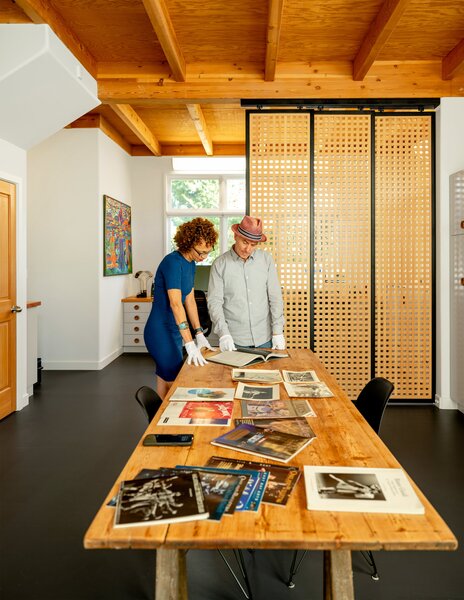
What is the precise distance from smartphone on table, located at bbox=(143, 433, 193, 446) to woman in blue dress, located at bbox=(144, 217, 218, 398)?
4.29 feet

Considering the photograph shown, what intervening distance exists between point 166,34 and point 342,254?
8.41 feet

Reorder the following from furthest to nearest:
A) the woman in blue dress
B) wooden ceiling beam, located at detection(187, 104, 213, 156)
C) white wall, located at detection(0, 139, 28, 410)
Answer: wooden ceiling beam, located at detection(187, 104, 213, 156) < white wall, located at detection(0, 139, 28, 410) < the woman in blue dress

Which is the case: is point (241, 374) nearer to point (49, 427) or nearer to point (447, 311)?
point (49, 427)

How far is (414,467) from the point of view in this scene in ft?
11.3

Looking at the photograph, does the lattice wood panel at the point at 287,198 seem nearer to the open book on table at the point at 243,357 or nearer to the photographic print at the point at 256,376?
the open book on table at the point at 243,357

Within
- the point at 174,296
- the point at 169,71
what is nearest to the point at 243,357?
the point at 174,296

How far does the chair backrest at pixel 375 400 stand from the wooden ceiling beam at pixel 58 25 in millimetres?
3370

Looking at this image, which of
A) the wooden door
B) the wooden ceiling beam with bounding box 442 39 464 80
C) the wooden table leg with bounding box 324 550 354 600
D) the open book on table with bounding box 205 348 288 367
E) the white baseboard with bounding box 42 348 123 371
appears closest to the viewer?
the wooden table leg with bounding box 324 550 354 600

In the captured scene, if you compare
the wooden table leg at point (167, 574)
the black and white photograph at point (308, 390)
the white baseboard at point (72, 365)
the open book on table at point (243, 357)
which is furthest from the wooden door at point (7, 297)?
the wooden table leg at point (167, 574)

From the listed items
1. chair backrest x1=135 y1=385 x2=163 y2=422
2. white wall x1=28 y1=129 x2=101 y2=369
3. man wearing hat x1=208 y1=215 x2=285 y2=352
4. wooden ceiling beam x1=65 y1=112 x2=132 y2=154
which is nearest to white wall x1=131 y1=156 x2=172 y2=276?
wooden ceiling beam x1=65 y1=112 x2=132 y2=154

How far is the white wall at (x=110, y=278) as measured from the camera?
268 inches

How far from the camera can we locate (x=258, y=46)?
4359mm

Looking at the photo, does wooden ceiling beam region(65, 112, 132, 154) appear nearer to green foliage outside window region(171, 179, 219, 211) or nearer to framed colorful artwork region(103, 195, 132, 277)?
framed colorful artwork region(103, 195, 132, 277)

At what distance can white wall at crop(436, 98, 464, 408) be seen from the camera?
490cm
